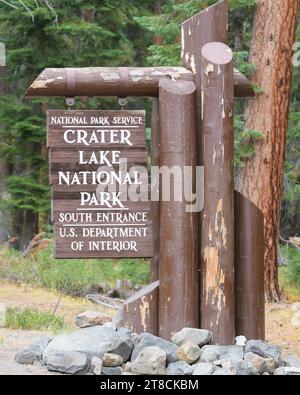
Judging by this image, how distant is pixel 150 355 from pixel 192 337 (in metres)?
0.49

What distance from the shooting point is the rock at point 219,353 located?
6512mm

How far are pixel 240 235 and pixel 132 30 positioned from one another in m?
14.6

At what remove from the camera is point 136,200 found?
6922 millimetres

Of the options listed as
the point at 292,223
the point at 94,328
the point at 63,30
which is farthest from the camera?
the point at 292,223

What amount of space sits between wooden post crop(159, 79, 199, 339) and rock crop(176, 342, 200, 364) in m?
0.36

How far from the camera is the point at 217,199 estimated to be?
6.86 m

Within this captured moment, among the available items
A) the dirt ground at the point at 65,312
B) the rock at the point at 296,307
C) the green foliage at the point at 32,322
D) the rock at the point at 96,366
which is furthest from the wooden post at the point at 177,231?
the rock at the point at 296,307

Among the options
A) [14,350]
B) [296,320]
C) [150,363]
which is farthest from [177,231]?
[296,320]

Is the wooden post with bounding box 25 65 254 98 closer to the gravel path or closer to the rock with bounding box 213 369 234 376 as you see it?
the gravel path

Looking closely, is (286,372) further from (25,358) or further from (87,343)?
(25,358)

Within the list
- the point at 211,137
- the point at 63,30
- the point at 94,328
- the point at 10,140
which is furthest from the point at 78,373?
the point at 10,140

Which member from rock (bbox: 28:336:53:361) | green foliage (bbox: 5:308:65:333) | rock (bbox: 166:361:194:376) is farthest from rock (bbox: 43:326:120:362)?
green foliage (bbox: 5:308:65:333)

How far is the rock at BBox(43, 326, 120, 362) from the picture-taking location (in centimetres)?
646

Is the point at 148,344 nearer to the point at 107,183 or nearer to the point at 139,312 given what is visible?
the point at 139,312
